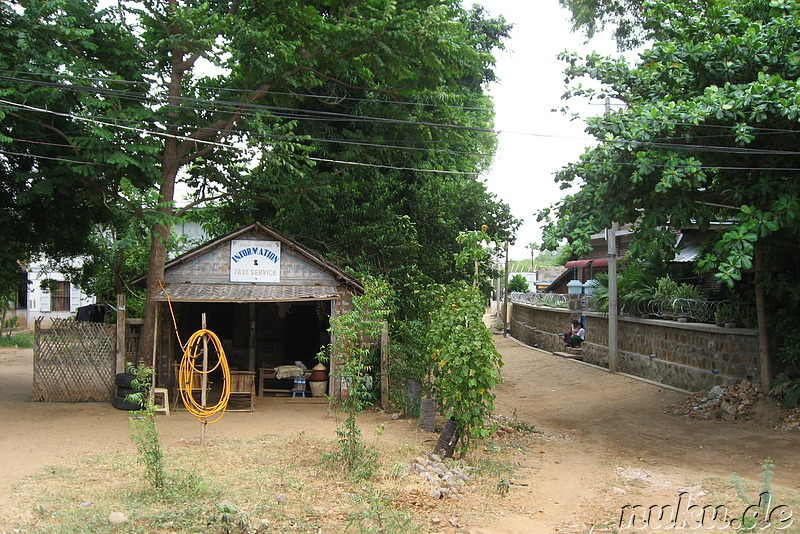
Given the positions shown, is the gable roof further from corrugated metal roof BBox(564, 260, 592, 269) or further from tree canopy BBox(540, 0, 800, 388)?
corrugated metal roof BBox(564, 260, 592, 269)

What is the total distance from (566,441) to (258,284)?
6.86m

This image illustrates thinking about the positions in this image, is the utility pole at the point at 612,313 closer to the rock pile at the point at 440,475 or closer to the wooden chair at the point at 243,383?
the wooden chair at the point at 243,383

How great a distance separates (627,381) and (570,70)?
31.1 ft

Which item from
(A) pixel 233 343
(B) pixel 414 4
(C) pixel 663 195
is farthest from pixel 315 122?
(C) pixel 663 195

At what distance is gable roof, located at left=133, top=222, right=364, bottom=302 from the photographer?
13.9 metres

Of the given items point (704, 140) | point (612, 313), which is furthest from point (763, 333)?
point (612, 313)

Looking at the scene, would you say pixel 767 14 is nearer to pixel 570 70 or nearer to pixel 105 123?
pixel 570 70

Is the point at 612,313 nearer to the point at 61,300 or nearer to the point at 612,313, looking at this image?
the point at 612,313

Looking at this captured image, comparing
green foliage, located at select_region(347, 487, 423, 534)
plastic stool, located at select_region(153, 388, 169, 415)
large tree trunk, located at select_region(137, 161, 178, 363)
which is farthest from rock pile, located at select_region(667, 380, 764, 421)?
large tree trunk, located at select_region(137, 161, 178, 363)

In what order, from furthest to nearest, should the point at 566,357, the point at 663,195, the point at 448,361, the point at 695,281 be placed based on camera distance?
the point at 566,357, the point at 695,281, the point at 663,195, the point at 448,361

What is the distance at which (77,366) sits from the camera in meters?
14.2

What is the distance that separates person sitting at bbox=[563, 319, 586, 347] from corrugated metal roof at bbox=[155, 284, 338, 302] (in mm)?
12815

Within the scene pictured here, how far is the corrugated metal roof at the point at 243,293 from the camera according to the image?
535 inches

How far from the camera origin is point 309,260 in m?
14.9
